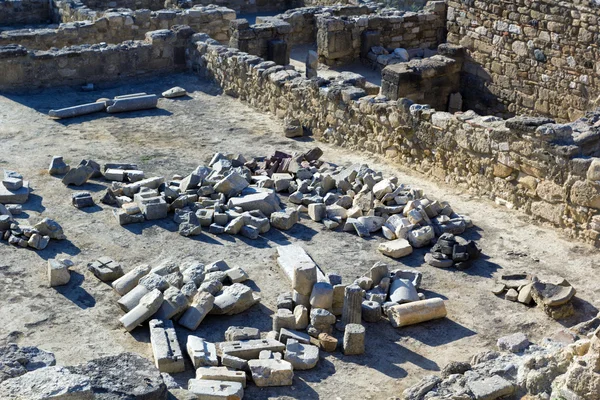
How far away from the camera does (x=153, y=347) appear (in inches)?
335

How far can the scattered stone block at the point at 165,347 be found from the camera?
27.1ft

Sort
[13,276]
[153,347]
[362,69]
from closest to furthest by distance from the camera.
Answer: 1. [153,347]
2. [13,276]
3. [362,69]

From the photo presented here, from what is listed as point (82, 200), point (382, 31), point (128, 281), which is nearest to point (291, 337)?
point (128, 281)

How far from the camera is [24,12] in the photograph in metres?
22.1

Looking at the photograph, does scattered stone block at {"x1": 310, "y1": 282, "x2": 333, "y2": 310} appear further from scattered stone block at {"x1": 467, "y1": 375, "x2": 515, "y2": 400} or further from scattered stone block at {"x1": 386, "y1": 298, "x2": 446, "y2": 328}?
scattered stone block at {"x1": 467, "y1": 375, "x2": 515, "y2": 400}

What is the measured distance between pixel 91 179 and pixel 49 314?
3753mm

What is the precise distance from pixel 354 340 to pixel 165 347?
173 centimetres

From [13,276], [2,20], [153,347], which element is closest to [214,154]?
[13,276]

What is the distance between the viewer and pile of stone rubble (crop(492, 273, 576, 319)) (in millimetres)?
9258

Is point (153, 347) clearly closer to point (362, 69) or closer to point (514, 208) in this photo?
point (514, 208)

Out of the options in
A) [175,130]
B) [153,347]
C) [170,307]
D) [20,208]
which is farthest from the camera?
[175,130]

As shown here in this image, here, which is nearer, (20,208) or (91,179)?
(20,208)

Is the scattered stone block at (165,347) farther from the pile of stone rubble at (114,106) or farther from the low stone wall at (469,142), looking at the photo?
the pile of stone rubble at (114,106)

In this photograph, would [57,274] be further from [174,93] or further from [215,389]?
[174,93]
